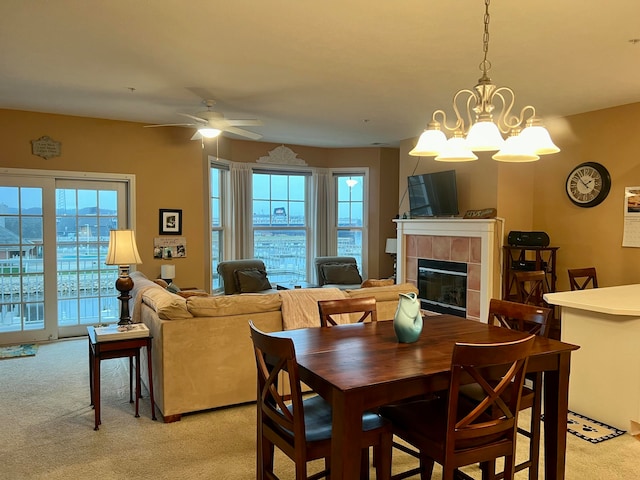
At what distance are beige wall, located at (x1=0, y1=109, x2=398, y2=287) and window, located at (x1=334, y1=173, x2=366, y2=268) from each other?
1.92m

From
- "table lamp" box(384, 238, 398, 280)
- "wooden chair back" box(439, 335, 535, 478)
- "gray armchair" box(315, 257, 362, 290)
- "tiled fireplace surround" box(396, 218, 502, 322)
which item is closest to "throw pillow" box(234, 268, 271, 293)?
"gray armchair" box(315, 257, 362, 290)

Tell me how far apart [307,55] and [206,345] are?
2279 mm

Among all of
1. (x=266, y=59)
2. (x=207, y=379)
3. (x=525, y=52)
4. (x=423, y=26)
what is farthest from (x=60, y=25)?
(x=525, y=52)

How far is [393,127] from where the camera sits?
6227 mm

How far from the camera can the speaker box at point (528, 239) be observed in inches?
205

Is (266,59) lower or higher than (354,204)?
higher

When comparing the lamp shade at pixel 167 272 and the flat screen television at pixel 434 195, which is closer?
the lamp shade at pixel 167 272

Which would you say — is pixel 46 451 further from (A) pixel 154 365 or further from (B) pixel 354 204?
(B) pixel 354 204

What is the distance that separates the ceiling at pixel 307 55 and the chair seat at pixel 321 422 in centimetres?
220

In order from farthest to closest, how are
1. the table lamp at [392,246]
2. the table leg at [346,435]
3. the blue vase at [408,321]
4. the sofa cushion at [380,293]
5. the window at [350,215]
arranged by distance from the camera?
the window at [350,215] → the table lamp at [392,246] → the sofa cushion at [380,293] → the blue vase at [408,321] → the table leg at [346,435]

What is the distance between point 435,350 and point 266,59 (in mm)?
2543

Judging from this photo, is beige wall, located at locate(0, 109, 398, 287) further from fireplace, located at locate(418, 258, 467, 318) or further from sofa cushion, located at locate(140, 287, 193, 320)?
fireplace, located at locate(418, 258, 467, 318)

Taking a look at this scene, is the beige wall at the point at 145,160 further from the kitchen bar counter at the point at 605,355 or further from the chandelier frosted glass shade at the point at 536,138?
the chandelier frosted glass shade at the point at 536,138

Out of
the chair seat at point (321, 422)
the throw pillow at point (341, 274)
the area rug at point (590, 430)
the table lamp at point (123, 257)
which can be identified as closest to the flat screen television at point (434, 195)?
the throw pillow at point (341, 274)
